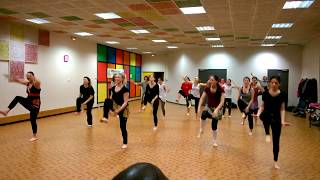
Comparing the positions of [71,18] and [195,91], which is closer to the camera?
[71,18]

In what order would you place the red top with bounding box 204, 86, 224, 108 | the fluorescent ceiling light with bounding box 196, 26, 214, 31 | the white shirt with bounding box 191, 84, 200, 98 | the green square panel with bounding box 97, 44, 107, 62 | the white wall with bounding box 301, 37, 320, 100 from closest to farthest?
the red top with bounding box 204, 86, 224, 108 < the fluorescent ceiling light with bounding box 196, 26, 214, 31 < the white shirt with bounding box 191, 84, 200, 98 < the white wall with bounding box 301, 37, 320, 100 < the green square panel with bounding box 97, 44, 107, 62

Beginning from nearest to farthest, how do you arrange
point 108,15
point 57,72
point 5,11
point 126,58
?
point 5,11, point 108,15, point 57,72, point 126,58

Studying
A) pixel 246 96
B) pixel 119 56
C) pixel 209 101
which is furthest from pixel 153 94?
pixel 119 56

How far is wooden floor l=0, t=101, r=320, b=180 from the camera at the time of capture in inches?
159

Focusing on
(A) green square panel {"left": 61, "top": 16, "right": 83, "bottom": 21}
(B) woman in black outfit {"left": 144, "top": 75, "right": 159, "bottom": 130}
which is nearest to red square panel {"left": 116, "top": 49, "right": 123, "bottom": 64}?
(A) green square panel {"left": 61, "top": 16, "right": 83, "bottom": 21}

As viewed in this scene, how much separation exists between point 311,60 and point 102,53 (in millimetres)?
9634

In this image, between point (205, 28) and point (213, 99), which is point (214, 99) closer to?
point (213, 99)

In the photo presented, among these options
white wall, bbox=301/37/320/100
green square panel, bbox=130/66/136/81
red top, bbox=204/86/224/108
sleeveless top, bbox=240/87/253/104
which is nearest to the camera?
red top, bbox=204/86/224/108

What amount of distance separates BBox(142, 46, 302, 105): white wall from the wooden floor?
20.7ft

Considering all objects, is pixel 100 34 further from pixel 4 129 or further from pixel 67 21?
pixel 4 129

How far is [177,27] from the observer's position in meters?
8.74

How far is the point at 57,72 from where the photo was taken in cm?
1027

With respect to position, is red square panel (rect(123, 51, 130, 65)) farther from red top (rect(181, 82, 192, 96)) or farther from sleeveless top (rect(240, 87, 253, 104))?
sleeveless top (rect(240, 87, 253, 104))

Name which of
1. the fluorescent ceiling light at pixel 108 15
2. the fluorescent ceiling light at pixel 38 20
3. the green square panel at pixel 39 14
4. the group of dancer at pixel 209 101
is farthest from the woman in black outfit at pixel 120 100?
the fluorescent ceiling light at pixel 38 20
